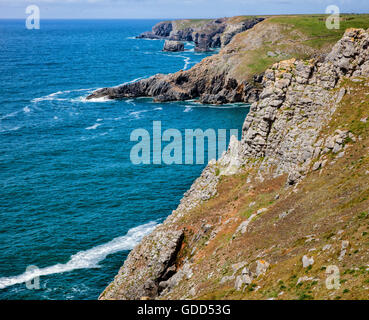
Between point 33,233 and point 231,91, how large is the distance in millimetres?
116920

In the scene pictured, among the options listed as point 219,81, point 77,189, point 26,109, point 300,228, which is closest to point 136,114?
point 26,109

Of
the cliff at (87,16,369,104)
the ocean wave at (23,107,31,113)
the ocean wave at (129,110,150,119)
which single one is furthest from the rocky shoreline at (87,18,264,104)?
the ocean wave at (23,107,31,113)

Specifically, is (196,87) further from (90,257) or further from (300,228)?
(300,228)

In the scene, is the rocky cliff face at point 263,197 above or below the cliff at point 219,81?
below

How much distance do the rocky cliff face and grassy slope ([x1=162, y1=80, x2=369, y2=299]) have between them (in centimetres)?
18

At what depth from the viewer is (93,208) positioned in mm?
82000

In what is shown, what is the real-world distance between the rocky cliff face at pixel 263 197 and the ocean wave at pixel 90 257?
10239mm

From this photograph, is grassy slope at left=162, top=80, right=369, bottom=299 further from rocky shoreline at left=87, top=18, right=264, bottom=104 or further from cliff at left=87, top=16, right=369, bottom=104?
cliff at left=87, top=16, right=369, bottom=104

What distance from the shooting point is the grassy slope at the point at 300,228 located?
30.7 meters

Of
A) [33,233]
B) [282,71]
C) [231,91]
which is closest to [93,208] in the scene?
[33,233]

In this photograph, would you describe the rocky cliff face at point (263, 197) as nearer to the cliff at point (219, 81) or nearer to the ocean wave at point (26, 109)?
the ocean wave at point (26, 109)

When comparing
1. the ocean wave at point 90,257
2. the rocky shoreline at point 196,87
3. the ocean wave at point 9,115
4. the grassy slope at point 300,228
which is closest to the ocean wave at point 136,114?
the rocky shoreline at point 196,87

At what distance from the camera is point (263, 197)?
54.5m
